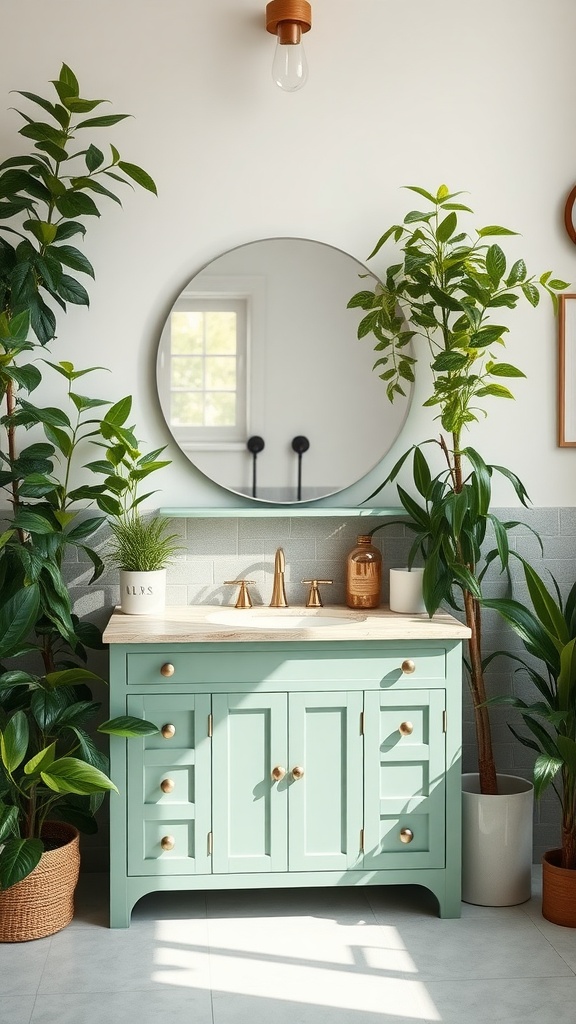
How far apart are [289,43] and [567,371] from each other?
1360 millimetres

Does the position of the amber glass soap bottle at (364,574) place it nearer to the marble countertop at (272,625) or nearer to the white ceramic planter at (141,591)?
the marble countertop at (272,625)

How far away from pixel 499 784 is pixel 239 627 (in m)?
1.05

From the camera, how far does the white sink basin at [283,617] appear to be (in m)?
3.20

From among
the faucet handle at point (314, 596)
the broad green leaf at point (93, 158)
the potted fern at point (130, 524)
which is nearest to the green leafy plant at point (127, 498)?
the potted fern at point (130, 524)

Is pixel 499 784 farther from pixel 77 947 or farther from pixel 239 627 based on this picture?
pixel 77 947

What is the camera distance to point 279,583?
332cm

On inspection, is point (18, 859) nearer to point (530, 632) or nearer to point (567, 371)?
point (530, 632)

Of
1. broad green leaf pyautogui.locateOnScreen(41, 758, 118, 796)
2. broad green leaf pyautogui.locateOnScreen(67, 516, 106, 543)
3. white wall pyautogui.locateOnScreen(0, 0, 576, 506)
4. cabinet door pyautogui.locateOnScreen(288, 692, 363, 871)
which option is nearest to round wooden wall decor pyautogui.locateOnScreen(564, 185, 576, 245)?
white wall pyautogui.locateOnScreen(0, 0, 576, 506)

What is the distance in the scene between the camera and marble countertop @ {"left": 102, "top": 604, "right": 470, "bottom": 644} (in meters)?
2.86

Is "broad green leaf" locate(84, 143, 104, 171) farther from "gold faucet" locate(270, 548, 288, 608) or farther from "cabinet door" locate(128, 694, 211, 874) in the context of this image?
"cabinet door" locate(128, 694, 211, 874)

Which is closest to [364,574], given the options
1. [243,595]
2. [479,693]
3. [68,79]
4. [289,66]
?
[243,595]

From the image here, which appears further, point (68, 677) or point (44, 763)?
point (68, 677)

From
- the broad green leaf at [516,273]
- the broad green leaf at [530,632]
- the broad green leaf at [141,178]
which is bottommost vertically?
the broad green leaf at [530,632]

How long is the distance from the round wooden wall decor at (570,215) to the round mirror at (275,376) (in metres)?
0.70
